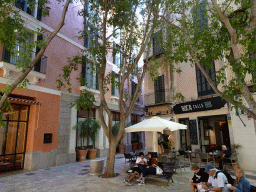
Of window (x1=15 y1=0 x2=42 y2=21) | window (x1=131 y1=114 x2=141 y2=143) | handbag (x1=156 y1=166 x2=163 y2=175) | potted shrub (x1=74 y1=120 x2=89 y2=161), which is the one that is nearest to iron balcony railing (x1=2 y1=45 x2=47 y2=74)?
window (x1=15 y1=0 x2=42 y2=21)

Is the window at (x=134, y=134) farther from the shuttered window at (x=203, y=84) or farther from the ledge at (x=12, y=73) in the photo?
the ledge at (x=12, y=73)

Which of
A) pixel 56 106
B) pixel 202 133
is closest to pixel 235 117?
pixel 202 133

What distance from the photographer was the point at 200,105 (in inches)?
460

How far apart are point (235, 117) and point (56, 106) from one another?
10504 millimetres

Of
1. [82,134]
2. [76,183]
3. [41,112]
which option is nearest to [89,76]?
[82,134]

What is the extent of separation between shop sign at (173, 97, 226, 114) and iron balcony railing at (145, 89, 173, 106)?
3.73ft

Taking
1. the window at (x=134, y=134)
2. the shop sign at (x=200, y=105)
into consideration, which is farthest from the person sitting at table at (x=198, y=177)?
the window at (x=134, y=134)

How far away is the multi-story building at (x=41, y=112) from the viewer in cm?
988

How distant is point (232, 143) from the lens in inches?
394

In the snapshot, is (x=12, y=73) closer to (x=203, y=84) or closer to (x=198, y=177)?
(x=198, y=177)

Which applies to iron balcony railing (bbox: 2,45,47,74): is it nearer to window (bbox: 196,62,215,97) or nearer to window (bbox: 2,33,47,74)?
window (bbox: 2,33,47,74)

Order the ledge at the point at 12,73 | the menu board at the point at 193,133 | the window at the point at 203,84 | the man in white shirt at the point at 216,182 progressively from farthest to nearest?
the menu board at the point at 193,133 → the window at the point at 203,84 → the ledge at the point at 12,73 → the man in white shirt at the point at 216,182

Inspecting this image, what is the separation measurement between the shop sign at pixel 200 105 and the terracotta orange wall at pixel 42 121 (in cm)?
819

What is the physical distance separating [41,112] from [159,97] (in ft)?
28.4
